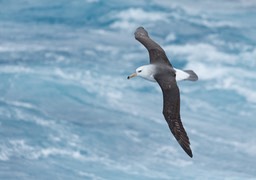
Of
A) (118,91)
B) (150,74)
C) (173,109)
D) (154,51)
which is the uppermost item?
(118,91)

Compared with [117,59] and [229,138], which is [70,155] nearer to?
[229,138]

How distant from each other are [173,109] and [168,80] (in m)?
0.98

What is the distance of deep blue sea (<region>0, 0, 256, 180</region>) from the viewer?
2577cm

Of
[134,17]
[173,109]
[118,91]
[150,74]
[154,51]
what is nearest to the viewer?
[173,109]

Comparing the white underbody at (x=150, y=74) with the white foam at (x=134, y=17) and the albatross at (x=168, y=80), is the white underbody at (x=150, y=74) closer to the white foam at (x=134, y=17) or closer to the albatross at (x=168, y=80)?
the albatross at (x=168, y=80)

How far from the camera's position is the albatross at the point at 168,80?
720 inches

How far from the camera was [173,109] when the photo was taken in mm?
18688

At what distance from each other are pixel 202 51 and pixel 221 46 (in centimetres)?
100

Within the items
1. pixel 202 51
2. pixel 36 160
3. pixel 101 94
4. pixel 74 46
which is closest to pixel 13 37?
pixel 74 46

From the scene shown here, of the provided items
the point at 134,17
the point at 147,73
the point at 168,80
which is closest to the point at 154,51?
the point at 147,73

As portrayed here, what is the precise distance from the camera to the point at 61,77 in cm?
3048

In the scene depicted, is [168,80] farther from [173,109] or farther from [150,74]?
[173,109]

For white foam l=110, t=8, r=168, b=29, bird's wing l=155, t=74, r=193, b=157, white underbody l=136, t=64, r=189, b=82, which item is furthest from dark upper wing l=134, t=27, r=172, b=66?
white foam l=110, t=8, r=168, b=29

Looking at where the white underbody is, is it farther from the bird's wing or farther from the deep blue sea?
the deep blue sea
